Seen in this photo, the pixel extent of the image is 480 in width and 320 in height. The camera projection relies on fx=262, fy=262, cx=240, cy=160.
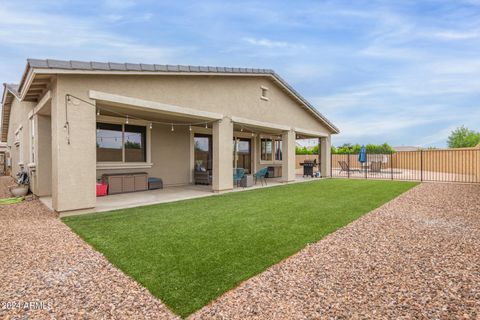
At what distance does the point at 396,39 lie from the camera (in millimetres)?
13070

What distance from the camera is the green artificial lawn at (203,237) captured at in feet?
10.3

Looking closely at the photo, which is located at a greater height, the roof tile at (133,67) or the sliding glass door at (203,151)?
the roof tile at (133,67)

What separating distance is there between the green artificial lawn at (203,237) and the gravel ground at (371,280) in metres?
0.29

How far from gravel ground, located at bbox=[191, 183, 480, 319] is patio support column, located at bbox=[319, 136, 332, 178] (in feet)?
40.3

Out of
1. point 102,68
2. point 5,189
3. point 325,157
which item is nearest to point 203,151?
point 102,68

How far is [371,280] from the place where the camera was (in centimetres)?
324

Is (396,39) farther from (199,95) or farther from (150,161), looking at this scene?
(150,161)

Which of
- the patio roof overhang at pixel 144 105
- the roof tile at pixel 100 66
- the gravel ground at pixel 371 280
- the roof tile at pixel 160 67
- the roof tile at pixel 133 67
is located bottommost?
the gravel ground at pixel 371 280

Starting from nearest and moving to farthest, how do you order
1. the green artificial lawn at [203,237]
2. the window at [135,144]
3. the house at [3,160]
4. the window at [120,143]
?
the green artificial lawn at [203,237] → the window at [120,143] → the window at [135,144] → the house at [3,160]

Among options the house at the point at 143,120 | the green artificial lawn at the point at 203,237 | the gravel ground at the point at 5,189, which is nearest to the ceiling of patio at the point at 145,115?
the house at the point at 143,120

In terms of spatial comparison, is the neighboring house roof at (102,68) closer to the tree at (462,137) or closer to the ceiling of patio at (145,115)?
the ceiling of patio at (145,115)

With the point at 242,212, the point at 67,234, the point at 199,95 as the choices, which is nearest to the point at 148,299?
the point at 67,234

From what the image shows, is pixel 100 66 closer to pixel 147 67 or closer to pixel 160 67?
pixel 147 67

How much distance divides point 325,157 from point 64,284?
16805mm
